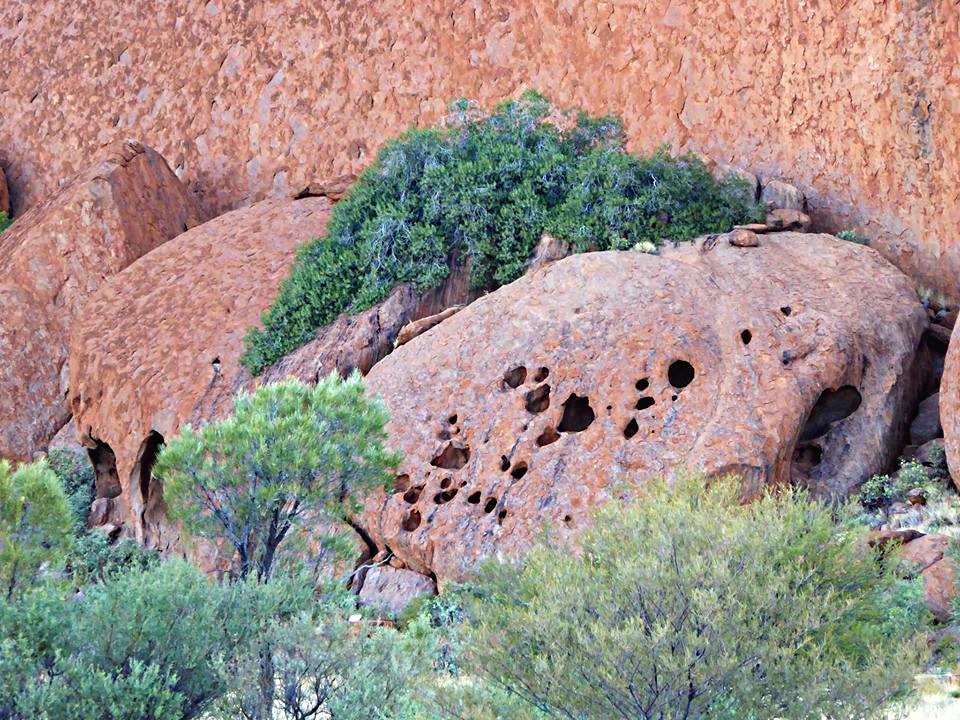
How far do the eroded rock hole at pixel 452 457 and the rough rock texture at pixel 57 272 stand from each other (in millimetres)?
8144

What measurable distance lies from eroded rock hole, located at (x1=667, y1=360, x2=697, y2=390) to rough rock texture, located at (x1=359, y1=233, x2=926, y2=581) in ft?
0.07

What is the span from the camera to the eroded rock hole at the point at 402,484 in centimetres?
1392

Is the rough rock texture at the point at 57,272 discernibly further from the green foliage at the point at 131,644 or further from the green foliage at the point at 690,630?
the green foliage at the point at 690,630

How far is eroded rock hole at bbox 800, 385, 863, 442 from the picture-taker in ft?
47.6

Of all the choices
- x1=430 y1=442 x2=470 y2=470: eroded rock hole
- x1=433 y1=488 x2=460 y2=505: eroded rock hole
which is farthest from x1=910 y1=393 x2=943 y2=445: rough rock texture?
x1=433 y1=488 x2=460 y2=505: eroded rock hole

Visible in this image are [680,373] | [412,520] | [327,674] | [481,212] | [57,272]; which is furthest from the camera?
[57,272]

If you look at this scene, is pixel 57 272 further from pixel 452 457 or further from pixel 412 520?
pixel 412 520

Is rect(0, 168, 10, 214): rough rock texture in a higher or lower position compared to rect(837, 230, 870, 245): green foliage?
higher

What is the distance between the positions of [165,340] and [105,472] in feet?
6.48

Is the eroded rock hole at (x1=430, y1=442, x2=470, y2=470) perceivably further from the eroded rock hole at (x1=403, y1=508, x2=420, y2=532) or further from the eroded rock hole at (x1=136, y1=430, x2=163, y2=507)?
the eroded rock hole at (x1=136, y1=430, x2=163, y2=507)

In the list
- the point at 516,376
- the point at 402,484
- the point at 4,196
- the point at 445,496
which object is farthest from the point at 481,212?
the point at 4,196

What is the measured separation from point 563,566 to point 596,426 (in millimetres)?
5164

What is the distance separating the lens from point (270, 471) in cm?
1150

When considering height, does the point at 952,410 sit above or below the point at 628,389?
below
